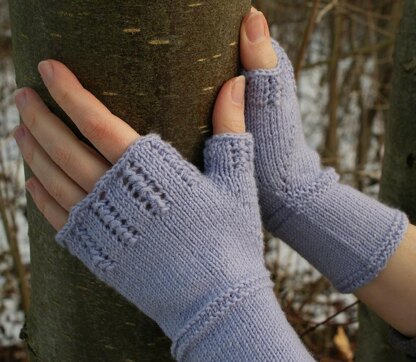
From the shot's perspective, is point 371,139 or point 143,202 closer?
point 143,202

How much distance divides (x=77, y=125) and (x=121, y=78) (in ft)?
0.32

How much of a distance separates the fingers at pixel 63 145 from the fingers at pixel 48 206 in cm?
6

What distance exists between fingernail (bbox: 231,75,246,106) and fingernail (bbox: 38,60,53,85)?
0.27 m

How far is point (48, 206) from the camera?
35.9 inches

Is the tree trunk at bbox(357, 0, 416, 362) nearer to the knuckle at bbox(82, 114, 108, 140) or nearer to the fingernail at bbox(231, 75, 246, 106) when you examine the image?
the fingernail at bbox(231, 75, 246, 106)

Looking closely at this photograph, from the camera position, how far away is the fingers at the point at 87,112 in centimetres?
81

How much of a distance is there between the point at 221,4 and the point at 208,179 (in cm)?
26

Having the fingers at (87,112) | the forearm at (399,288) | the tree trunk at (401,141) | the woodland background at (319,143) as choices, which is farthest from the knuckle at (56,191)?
the woodland background at (319,143)

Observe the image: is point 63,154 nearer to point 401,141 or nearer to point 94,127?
point 94,127

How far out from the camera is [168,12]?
78 cm

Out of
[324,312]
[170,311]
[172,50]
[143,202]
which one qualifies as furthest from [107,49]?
[324,312]

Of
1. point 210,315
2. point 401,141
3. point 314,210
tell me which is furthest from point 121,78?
point 401,141

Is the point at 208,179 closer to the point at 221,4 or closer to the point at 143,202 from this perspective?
the point at 143,202

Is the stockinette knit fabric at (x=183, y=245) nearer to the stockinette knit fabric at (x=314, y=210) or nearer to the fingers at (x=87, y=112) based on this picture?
the fingers at (x=87, y=112)
